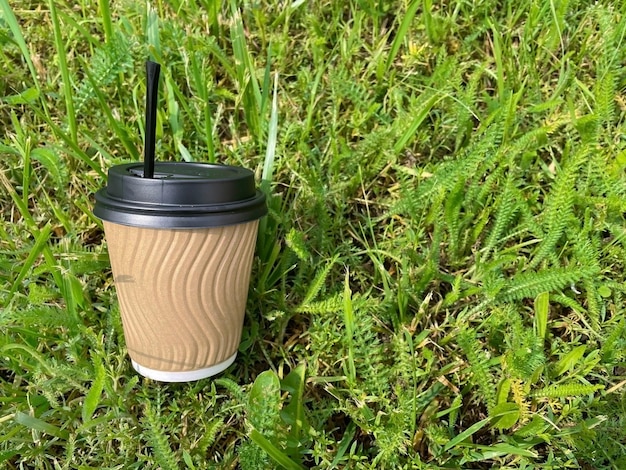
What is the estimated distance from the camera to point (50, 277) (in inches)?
43.3

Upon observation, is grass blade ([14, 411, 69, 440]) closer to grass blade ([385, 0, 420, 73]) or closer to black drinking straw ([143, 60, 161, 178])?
black drinking straw ([143, 60, 161, 178])

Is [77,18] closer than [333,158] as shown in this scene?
No

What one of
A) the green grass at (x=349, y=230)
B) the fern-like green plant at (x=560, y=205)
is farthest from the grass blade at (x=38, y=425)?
the fern-like green plant at (x=560, y=205)

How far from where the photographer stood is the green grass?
97 centimetres

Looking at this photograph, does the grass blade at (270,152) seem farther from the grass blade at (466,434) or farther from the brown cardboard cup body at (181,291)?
Result: the grass blade at (466,434)

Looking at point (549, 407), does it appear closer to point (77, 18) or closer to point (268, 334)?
point (268, 334)

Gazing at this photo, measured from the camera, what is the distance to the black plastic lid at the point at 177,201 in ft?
2.67

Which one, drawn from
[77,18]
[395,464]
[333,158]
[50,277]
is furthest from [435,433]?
[77,18]

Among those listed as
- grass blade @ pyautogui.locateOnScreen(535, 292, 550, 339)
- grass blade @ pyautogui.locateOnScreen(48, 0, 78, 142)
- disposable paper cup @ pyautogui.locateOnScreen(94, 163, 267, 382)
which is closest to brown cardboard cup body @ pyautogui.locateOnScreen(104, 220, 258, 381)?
disposable paper cup @ pyautogui.locateOnScreen(94, 163, 267, 382)

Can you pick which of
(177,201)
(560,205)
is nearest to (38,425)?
(177,201)

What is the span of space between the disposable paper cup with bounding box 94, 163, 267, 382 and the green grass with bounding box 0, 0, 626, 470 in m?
0.09

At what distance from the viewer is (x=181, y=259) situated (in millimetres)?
864

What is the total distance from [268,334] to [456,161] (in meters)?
0.53

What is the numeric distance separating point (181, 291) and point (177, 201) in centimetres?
16
